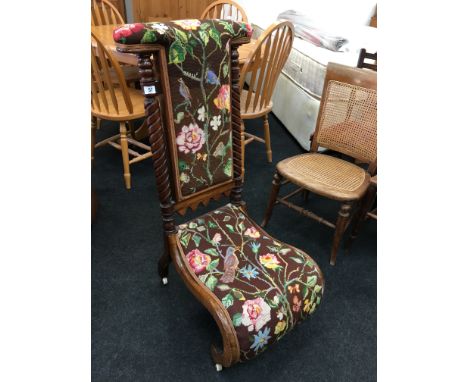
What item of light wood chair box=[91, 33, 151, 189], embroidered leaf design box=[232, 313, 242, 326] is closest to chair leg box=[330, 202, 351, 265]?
embroidered leaf design box=[232, 313, 242, 326]

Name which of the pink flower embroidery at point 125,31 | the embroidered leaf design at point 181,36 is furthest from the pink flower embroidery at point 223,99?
the pink flower embroidery at point 125,31

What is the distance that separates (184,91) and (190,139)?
0.55 feet

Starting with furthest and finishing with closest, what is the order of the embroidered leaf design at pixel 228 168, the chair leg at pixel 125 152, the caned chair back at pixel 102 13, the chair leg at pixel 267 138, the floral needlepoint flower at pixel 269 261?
the caned chair back at pixel 102 13
the chair leg at pixel 267 138
the chair leg at pixel 125 152
the embroidered leaf design at pixel 228 168
the floral needlepoint flower at pixel 269 261

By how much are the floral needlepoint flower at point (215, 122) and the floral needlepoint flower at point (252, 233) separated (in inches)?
17.2

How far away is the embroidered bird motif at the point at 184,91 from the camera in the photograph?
1.08 m

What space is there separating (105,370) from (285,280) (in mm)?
767

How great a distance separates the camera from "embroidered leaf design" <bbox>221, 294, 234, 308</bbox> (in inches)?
43.0

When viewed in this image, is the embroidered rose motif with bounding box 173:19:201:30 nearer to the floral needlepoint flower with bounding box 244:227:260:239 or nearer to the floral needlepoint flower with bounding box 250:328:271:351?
the floral needlepoint flower with bounding box 244:227:260:239

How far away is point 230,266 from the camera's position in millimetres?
1218

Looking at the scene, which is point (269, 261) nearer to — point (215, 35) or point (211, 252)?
point (211, 252)

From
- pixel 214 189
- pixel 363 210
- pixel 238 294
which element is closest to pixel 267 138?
pixel 363 210

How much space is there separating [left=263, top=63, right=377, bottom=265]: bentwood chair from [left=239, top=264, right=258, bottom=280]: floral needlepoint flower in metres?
0.58

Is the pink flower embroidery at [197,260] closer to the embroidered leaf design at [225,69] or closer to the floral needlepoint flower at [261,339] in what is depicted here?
the floral needlepoint flower at [261,339]

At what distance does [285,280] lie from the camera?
47.2 inches
